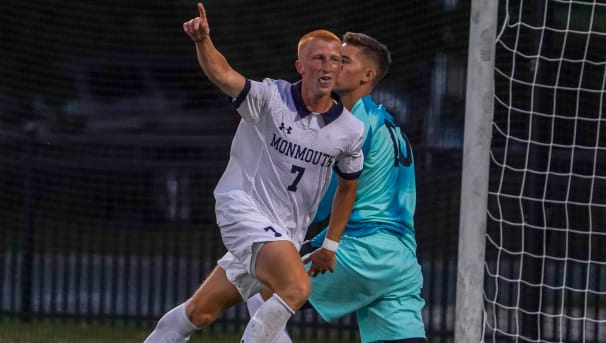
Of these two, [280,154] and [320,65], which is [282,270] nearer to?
[280,154]

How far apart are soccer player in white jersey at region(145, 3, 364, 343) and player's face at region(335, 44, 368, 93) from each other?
34 centimetres

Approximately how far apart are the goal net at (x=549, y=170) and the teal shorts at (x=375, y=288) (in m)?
1.78

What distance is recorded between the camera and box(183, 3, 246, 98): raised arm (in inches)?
198

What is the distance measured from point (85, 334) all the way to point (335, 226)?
4.36 meters

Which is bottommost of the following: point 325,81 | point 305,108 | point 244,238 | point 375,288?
point 375,288

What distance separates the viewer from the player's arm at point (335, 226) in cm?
560

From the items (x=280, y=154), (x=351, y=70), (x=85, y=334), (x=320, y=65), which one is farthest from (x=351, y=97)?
(x=85, y=334)

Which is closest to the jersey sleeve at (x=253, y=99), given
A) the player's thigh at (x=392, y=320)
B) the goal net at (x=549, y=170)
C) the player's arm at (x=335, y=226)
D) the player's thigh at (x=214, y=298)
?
the player's arm at (x=335, y=226)

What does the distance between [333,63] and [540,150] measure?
2.71 metres

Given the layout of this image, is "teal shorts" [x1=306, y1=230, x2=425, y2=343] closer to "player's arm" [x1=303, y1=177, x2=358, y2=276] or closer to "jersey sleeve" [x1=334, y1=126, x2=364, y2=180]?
"player's arm" [x1=303, y1=177, x2=358, y2=276]

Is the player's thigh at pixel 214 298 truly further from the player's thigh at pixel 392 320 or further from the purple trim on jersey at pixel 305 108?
the purple trim on jersey at pixel 305 108

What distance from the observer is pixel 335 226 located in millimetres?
5602

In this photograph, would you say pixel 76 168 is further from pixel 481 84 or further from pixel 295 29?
pixel 481 84

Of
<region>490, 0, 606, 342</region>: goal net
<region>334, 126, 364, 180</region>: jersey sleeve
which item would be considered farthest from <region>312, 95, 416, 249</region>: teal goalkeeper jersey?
<region>490, 0, 606, 342</region>: goal net
